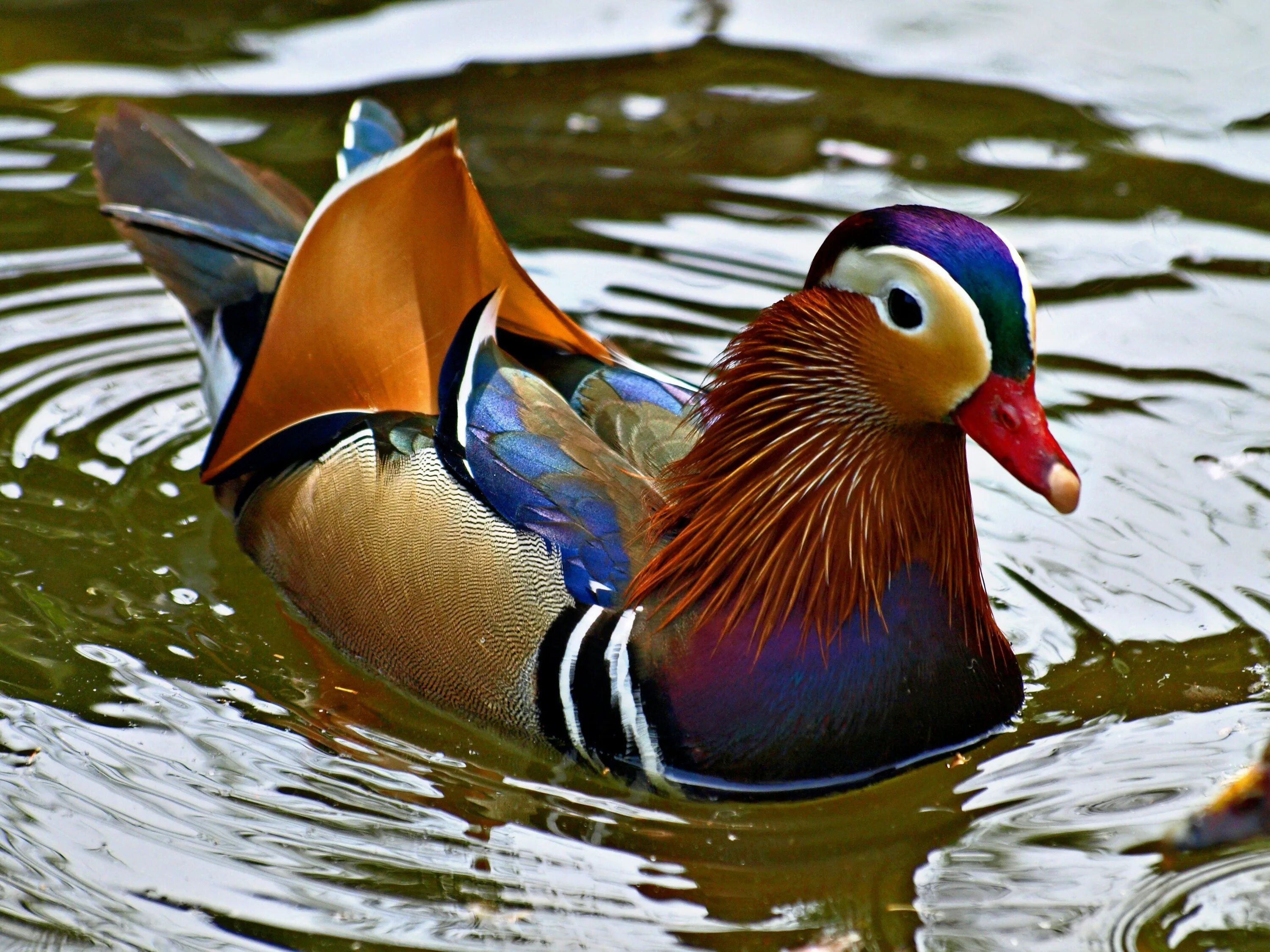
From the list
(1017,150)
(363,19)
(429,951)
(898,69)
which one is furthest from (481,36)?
(429,951)

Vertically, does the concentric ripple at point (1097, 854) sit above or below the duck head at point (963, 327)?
below

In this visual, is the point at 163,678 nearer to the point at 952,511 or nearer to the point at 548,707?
the point at 548,707

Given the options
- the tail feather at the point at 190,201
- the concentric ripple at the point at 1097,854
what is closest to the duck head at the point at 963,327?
the concentric ripple at the point at 1097,854

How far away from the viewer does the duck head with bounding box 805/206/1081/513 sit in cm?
373

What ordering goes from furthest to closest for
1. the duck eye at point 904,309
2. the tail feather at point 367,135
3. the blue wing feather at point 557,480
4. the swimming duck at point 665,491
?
the tail feather at point 367,135, the blue wing feather at point 557,480, the swimming duck at point 665,491, the duck eye at point 904,309

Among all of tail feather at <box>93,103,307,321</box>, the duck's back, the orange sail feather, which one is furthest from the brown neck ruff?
tail feather at <box>93,103,307,321</box>

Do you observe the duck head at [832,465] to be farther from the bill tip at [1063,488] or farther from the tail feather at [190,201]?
the tail feather at [190,201]

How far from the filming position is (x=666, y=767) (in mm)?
4250

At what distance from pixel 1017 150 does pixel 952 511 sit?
12.5ft

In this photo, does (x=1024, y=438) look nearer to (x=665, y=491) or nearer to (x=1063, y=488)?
(x=1063, y=488)

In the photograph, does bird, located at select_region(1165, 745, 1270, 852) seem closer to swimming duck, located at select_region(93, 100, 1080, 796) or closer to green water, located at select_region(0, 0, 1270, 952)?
green water, located at select_region(0, 0, 1270, 952)

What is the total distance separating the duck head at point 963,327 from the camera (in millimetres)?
3732

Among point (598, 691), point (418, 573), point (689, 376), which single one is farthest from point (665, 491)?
point (689, 376)

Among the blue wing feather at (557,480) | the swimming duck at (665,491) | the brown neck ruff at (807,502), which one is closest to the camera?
the swimming duck at (665,491)
